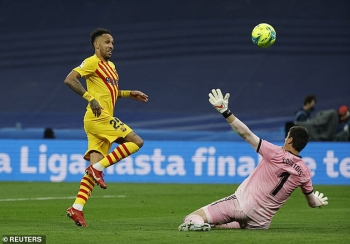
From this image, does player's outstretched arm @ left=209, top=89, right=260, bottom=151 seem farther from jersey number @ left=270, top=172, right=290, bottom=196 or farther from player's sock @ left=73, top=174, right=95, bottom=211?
player's sock @ left=73, top=174, right=95, bottom=211

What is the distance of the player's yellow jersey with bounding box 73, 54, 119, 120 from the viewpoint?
1148 centimetres

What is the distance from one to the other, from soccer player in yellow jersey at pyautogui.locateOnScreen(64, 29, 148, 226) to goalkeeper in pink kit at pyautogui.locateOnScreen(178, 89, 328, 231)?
1.42 meters

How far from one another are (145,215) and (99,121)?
2228mm

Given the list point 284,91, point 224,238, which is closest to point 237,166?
point 284,91

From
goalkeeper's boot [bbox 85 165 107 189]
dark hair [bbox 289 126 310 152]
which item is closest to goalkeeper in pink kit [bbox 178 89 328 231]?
Result: dark hair [bbox 289 126 310 152]

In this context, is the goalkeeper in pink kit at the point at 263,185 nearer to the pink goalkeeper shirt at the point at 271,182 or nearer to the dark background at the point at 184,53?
the pink goalkeeper shirt at the point at 271,182

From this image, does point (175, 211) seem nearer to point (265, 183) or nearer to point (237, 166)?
point (265, 183)

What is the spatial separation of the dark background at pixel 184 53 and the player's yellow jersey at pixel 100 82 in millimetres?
13207

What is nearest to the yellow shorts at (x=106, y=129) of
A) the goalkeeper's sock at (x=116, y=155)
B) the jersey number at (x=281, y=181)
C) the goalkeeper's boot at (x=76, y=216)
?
the goalkeeper's sock at (x=116, y=155)

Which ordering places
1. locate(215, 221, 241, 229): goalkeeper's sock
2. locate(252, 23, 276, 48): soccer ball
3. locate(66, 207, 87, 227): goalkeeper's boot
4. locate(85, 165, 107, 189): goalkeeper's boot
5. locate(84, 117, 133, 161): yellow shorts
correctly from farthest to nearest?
locate(252, 23, 276, 48): soccer ball → locate(84, 117, 133, 161): yellow shorts → locate(85, 165, 107, 189): goalkeeper's boot → locate(66, 207, 87, 227): goalkeeper's boot → locate(215, 221, 241, 229): goalkeeper's sock

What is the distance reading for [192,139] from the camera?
2161cm

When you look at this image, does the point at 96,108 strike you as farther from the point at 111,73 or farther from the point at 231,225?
the point at 231,225

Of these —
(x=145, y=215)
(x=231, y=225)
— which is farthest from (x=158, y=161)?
(x=231, y=225)

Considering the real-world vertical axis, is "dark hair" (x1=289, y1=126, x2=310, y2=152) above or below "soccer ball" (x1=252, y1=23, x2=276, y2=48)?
below
